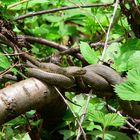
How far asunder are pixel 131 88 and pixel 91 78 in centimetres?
26

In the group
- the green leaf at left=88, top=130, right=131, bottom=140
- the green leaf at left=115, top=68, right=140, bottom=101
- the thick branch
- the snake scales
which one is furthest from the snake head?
the green leaf at left=88, top=130, right=131, bottom=140

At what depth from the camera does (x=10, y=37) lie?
194cm

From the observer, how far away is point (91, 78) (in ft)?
5.54

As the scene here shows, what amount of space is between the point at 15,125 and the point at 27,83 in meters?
0.45

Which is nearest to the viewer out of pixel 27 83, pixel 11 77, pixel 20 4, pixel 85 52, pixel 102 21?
pixel 27 83

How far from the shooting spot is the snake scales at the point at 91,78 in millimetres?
1670

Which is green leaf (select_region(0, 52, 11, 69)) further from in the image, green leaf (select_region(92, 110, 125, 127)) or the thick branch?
green leaf (select_region(92, 110, 125, 127))

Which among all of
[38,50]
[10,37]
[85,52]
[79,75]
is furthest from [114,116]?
[38,50]

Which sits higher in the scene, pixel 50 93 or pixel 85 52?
pixel 85 52

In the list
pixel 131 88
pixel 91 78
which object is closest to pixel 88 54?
pixel 91 78

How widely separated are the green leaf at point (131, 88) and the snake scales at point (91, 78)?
191 mm

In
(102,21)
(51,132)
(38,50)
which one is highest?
(102,21)

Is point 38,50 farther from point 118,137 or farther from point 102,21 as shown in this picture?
point 118,137

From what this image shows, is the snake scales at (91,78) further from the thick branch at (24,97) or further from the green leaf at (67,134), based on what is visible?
the green leaf at (67,134)
